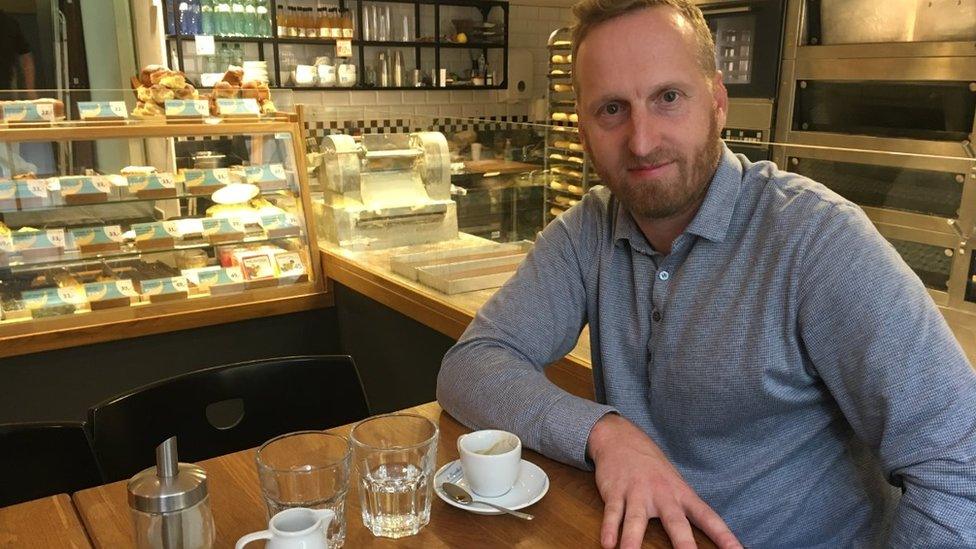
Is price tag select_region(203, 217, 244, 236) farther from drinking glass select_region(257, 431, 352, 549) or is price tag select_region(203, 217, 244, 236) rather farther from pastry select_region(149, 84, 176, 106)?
drinking glass select_region(257, 431, 352, 549)

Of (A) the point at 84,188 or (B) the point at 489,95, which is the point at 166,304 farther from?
(B) the point at 489,95

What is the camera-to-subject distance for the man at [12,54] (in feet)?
16.6

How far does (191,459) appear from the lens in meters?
1.62

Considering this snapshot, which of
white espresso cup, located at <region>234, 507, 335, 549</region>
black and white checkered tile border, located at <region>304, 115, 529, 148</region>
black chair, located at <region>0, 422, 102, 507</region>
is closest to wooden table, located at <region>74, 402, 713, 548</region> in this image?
white espresso cup, located at <region>234, 507, 335, 549</region>

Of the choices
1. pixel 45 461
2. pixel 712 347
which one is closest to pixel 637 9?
pixel 712 347

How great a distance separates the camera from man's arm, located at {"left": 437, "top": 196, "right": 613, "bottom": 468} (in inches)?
49.2

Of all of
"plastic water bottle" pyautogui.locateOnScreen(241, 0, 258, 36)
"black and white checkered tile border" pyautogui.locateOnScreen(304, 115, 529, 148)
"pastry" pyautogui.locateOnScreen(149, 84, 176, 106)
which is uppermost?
"plastic water bottle" pyautogui.locateOnScreen(241, 0, 258, 36)

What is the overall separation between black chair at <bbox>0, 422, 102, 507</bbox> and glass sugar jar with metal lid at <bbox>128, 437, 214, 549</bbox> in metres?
0.53

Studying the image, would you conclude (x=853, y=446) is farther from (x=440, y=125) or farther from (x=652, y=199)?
(x=440, y=125)

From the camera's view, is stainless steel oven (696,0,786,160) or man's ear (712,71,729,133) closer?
man's ear (712,71,729,133)

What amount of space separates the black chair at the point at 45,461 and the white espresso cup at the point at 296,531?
0.69 m

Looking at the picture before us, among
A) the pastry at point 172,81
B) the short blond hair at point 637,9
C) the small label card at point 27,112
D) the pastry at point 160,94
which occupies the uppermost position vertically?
the short blond hair at point 637,9

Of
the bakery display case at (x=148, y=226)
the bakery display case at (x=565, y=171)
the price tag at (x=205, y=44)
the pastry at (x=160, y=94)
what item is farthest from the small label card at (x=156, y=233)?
the price tag at (x=205, y=44)

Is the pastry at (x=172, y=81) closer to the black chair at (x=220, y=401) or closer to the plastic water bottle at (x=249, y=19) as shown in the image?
the black chair at (x=220, y=401)
